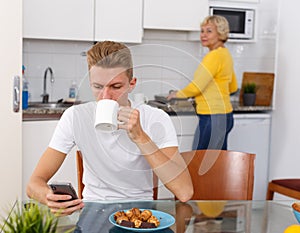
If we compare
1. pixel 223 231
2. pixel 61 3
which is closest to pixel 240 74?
pixel 61 3

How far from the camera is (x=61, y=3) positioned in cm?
353

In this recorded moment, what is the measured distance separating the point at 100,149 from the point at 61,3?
1866mm

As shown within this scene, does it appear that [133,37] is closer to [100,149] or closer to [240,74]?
[240,74]

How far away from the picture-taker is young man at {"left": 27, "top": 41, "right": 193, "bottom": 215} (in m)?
1.73

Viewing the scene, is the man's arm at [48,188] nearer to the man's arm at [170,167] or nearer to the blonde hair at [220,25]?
the man's arm at [170,167]

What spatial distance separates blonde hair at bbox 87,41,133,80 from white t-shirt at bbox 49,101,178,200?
0.15 m

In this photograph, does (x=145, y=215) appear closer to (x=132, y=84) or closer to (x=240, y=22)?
(x=132, y=84)

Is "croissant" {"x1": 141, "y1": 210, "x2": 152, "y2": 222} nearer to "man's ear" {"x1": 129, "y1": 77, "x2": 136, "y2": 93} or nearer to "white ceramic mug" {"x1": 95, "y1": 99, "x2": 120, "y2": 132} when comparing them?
"white ceramic mug" {"x1": 95, "y1": 99, "x2": 120, "y2": 132}

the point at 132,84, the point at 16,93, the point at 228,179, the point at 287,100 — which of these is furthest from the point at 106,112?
the point at 287,100

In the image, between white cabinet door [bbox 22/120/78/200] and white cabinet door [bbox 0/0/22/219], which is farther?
white cabinet door [bbox 22/120/78/200]

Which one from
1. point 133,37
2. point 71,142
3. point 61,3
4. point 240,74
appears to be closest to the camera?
point 71,142

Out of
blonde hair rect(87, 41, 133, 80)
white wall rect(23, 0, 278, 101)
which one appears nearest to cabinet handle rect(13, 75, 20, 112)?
white wall rect(23, 0, 278, 101)

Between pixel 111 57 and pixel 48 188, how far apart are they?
1.77 ft

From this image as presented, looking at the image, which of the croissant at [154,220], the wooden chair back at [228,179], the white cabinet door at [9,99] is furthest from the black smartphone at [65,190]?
the white cabinet door at [9,99]
